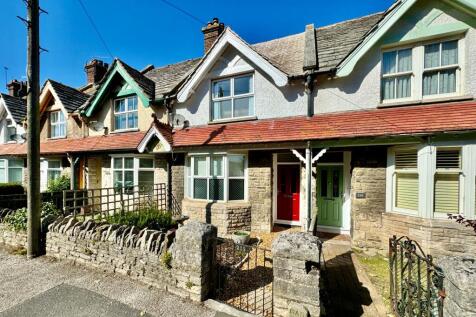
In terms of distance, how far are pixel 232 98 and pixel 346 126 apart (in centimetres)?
456

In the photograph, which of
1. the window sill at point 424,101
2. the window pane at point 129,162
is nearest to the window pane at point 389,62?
the window sill at point 424,101

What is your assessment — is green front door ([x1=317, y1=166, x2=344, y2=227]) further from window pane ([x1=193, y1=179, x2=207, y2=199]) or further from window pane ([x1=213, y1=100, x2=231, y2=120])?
window pane ([x1=193, y1=179, x2=207, y2=199])

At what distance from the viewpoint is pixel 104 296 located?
435cm

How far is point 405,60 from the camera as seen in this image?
7.24 m

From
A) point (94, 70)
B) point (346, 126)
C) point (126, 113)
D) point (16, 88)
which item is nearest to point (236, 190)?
point (346, 126)

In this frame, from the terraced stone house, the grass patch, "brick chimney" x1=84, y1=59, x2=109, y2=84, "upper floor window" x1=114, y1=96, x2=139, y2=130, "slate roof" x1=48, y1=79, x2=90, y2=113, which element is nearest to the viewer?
the grass patch

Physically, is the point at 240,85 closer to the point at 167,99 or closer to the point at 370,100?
the point at 167,99

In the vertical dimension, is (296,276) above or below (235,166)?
below

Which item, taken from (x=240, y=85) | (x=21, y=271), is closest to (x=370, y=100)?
(x=240, y=85)

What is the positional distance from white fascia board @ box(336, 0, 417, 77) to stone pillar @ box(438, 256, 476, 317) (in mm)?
6434

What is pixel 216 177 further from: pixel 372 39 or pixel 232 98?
pixel 372 39

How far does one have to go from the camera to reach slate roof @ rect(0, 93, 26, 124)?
16375 mm

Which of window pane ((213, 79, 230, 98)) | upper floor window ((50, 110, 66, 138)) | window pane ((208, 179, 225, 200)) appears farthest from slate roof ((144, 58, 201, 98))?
upper floor window ((50, 110, 66, 138))

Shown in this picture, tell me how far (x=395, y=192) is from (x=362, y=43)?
471cm
